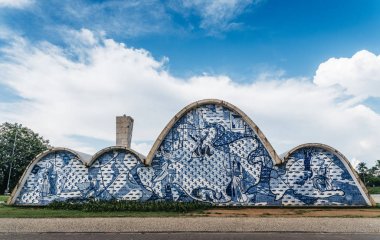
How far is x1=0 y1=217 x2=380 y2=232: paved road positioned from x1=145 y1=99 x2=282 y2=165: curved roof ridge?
16.2ft

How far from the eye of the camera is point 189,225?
9016mm

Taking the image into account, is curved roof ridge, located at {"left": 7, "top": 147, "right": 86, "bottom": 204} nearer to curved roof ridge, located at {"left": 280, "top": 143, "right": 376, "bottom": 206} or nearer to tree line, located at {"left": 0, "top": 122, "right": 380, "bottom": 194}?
curved roof ridge, located at {"left": 280, "top": 143, "right": 376, "bottom": 206}

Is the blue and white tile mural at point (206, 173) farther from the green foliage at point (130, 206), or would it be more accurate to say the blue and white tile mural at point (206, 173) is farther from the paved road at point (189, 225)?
the paved road at point (189, 225)

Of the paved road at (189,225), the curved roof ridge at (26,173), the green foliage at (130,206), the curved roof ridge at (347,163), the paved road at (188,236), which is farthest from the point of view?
the curved roof ridge at (26,173)

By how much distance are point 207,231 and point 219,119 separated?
7991mm

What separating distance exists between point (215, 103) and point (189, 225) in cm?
791

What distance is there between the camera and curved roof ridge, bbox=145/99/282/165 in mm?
14789

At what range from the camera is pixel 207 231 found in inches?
325

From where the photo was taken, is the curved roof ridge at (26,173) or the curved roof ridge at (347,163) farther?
the curved roof ridge at (26,173)

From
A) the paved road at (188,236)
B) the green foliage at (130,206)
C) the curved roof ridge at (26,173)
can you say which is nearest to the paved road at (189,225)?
the paved road at (188,236)

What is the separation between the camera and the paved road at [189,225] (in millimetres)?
8477

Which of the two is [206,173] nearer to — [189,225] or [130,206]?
[130,206]

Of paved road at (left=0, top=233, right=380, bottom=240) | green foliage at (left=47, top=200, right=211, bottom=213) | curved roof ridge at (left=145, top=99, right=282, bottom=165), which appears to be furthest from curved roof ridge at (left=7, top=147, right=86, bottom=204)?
paved road at (left=0, top=233, right=380, bottom=240)

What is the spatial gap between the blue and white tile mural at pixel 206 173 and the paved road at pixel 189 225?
13.8 feet
